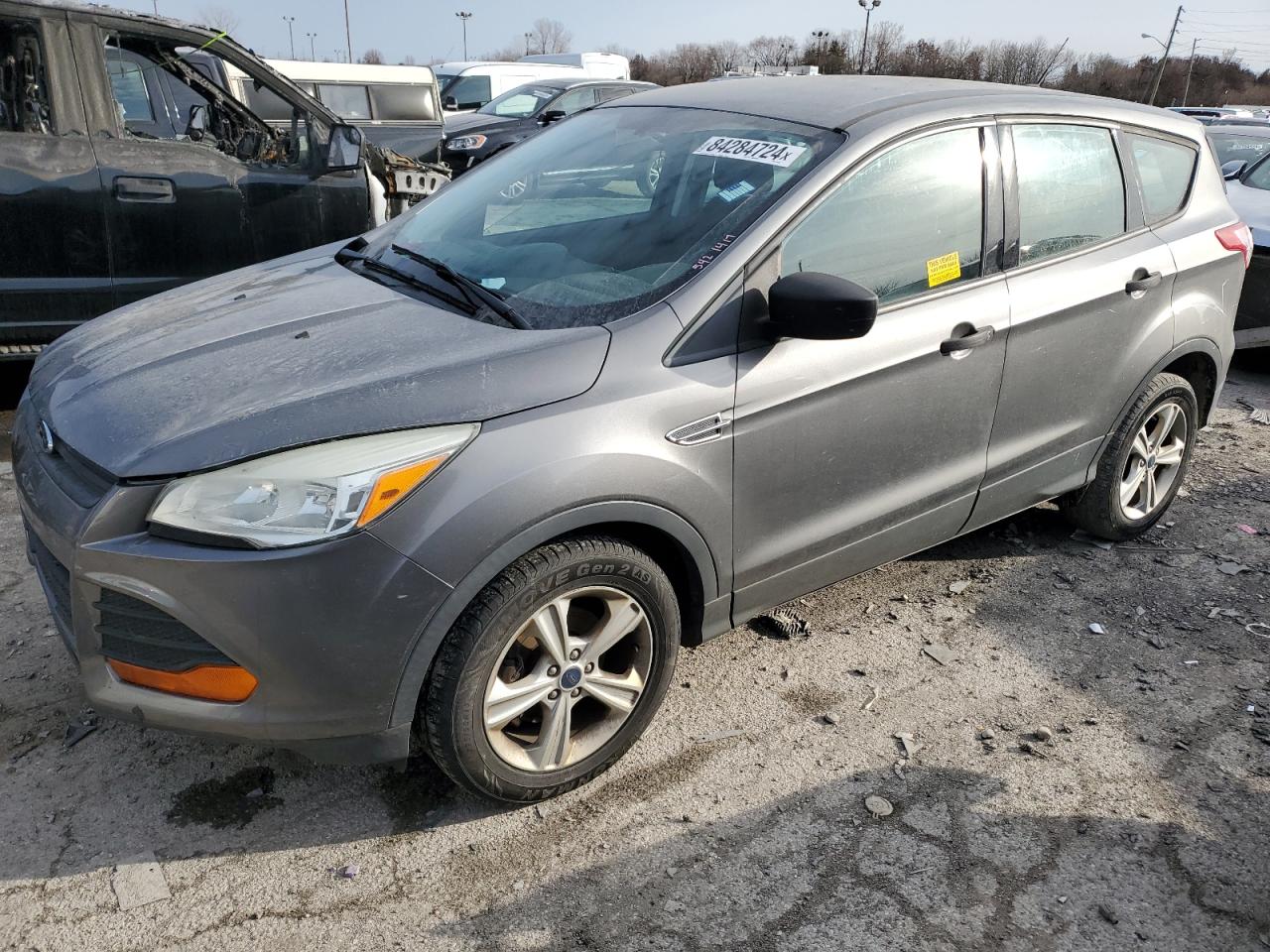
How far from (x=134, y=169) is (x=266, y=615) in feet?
12.6

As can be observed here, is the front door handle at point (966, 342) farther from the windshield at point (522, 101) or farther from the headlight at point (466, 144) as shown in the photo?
the windshield at point (522, 101)

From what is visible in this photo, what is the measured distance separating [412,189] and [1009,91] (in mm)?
4351

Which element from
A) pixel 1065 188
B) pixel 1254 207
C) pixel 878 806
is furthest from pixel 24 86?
pixel 1254 207

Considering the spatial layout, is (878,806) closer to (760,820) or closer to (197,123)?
(760,820)

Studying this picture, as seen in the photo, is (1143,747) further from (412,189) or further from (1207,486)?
(412,189)

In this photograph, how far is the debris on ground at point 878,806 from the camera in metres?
2.63

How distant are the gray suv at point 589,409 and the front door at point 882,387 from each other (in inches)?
0.5

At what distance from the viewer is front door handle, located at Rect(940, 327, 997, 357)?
3010 mm

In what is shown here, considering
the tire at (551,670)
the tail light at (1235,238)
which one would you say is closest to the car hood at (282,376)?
the tire at (551,670)

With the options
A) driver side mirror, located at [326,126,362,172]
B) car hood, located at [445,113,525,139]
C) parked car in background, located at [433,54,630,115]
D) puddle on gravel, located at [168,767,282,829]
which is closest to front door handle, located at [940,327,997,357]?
puddle on gravel, located at [168,767,282,829]

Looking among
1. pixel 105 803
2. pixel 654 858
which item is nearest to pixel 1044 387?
pixel 654 858

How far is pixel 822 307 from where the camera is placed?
2494 millimetres

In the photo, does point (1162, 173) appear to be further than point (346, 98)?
No

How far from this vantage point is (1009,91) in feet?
11.2
